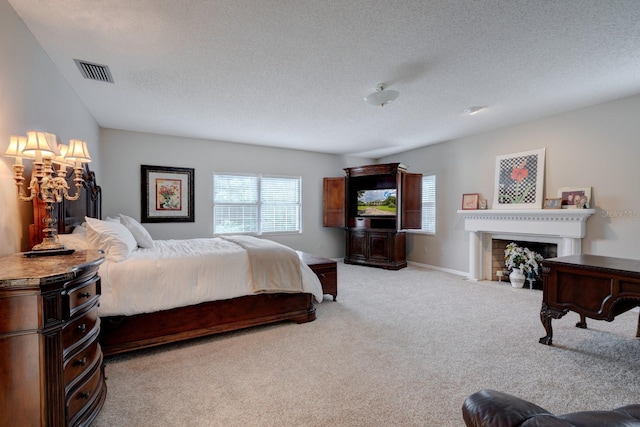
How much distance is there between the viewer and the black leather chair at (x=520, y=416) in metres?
0.73

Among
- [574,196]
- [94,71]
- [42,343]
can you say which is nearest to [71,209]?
[94,71]

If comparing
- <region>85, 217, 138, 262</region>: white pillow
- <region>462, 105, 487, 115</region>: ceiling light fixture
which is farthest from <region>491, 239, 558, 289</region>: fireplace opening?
<region>85, 217, 138, 262</region>: white pillow

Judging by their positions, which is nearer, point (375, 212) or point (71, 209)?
point (71, 209)

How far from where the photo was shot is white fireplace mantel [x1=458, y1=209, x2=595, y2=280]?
4.00 meters

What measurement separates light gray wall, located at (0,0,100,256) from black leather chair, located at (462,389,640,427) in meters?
2.64

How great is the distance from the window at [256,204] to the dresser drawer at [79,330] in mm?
4015

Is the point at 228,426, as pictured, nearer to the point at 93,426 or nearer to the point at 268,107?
the point at 93,426

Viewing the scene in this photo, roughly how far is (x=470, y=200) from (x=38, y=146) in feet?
18.3

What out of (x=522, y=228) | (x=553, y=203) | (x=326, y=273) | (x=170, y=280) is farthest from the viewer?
(x=522, y=228)

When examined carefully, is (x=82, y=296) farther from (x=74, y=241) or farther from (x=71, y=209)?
(x=71, y=209)

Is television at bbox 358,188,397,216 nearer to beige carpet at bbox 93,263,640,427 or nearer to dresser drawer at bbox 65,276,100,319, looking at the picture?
beige carpet at bbox 93,263,640,427

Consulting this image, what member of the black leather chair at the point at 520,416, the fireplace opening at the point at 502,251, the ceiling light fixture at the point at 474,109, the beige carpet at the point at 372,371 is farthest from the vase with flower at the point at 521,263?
the black leather chair at the point at 520,416

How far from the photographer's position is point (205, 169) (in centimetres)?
554

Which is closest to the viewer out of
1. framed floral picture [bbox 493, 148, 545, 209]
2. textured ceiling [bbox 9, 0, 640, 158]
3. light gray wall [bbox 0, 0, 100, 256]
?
light gray wall [bbox 0, 0, 100, 256]
